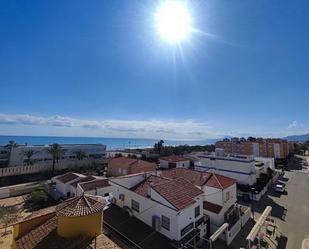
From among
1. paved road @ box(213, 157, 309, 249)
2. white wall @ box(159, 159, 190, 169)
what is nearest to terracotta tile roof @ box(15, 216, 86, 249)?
paved road @ box(213, 157, 309, 249)

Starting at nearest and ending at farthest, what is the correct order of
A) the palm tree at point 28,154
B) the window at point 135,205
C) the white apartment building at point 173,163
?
the window at point 135,205
the palm tree at point 28,154
the white apartment building at point 173,163

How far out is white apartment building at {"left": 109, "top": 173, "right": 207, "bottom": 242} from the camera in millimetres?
17344

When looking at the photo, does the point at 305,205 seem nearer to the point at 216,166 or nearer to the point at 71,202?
the point at 216,166

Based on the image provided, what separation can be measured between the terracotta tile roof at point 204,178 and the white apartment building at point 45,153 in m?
35.5

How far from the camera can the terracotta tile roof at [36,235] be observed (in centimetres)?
1212

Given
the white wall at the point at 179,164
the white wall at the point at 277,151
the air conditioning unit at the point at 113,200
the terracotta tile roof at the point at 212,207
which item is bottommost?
the terracotta tile roof at the point at 212,207

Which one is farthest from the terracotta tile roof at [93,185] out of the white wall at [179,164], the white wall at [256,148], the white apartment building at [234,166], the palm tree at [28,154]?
the white wall at [256,148]

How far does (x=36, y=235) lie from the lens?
1292cm

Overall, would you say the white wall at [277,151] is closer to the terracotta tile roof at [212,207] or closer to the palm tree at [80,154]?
the terracotta tile roof at [212,207]

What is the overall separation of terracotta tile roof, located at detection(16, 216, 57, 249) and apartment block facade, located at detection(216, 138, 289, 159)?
3067 inches

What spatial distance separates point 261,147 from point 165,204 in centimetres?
7121

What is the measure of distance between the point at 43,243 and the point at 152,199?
9482 mm

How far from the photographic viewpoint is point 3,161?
155ft

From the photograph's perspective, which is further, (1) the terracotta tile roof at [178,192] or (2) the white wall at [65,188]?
(2) the white wall at [65,188]
